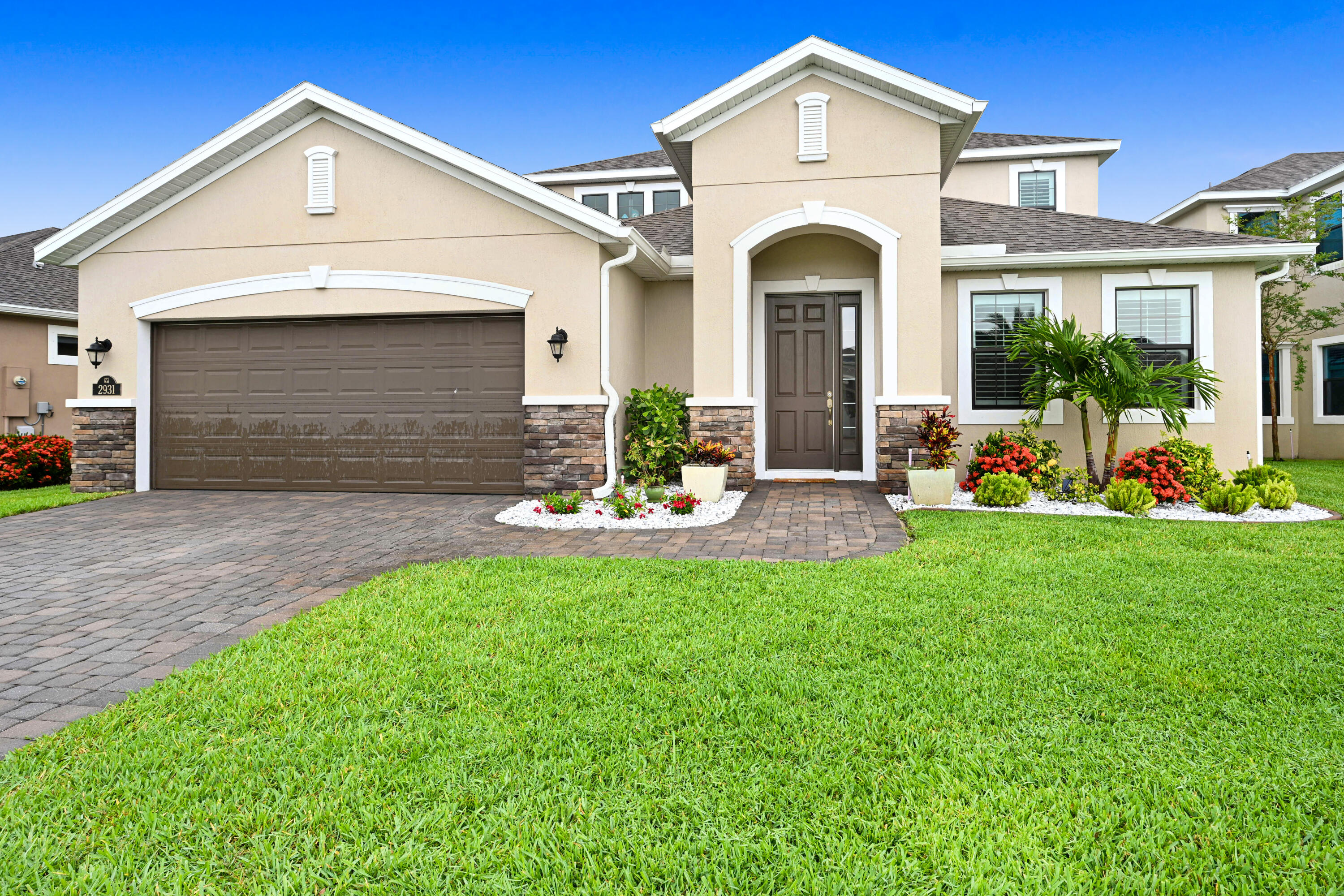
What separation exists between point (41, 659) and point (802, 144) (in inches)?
355

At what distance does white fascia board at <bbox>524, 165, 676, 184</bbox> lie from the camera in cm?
1808

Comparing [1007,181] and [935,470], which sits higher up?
[1007,181]

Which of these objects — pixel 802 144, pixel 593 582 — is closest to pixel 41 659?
pixel 593 582

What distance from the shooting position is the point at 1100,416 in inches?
415

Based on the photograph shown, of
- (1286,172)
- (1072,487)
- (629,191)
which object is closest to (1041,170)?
(1286,172)

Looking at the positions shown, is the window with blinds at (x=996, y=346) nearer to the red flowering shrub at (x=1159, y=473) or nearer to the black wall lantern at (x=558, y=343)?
the red flowering shrub at (x=1159, y=473)

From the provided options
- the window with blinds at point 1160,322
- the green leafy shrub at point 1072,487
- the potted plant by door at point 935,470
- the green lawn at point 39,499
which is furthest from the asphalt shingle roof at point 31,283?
the window with blinds at point 1160,322

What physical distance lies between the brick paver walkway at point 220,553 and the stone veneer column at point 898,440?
35cm

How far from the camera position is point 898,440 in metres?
9.57

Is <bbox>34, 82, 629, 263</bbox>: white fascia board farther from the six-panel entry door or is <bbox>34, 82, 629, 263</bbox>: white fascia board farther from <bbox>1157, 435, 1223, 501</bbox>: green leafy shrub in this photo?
<bbox>1157, 435, 1223, 501</bbox>: green leafy shrub

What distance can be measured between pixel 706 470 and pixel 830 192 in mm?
3949

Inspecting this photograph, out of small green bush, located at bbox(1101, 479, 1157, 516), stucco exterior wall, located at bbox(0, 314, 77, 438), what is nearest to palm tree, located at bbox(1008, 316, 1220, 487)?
small green bush, located at bbox(1101, 479, 1157, 516)

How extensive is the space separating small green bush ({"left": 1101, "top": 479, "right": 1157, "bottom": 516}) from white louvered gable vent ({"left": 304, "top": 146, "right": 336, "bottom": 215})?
994 cm

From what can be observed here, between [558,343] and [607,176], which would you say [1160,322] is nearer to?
[558,343]
